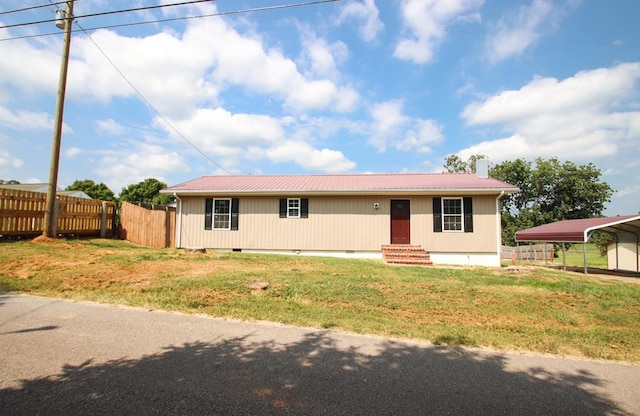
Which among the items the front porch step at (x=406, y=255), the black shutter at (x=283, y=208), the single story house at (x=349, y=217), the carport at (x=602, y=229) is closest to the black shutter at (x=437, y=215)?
the single story house at (x=349, y=217)

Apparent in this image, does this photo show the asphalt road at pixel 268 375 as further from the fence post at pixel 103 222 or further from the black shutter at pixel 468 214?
the fence post at pixel 103 222

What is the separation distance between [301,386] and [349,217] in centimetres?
1136

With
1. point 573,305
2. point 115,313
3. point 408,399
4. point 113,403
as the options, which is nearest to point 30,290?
point 115,313

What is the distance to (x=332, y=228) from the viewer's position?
14219 mm

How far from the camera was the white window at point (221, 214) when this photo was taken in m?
14.7

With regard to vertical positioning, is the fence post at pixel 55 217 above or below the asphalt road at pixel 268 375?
above

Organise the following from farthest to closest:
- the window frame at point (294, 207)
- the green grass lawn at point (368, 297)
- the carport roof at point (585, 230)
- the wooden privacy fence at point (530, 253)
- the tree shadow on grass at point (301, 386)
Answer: the wooden privacy fence at point (530, 253) → the window frame at point (294, 207) → the carport roof at point (585, 230) → the green grass lawn at point (368, 297) → the tree shadow on grass at point (301, 386)

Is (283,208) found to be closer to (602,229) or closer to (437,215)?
(437,215)

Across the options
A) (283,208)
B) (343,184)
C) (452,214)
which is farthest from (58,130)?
(452,214)

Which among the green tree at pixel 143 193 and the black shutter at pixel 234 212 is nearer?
the black shutter at pixel 234 212

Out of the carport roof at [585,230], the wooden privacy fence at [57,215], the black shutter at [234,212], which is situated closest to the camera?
the wooden privacy fence at [57,215]

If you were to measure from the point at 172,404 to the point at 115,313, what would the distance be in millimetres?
3112

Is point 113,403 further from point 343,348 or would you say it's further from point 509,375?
point 509,375

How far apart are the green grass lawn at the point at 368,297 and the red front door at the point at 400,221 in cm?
423
